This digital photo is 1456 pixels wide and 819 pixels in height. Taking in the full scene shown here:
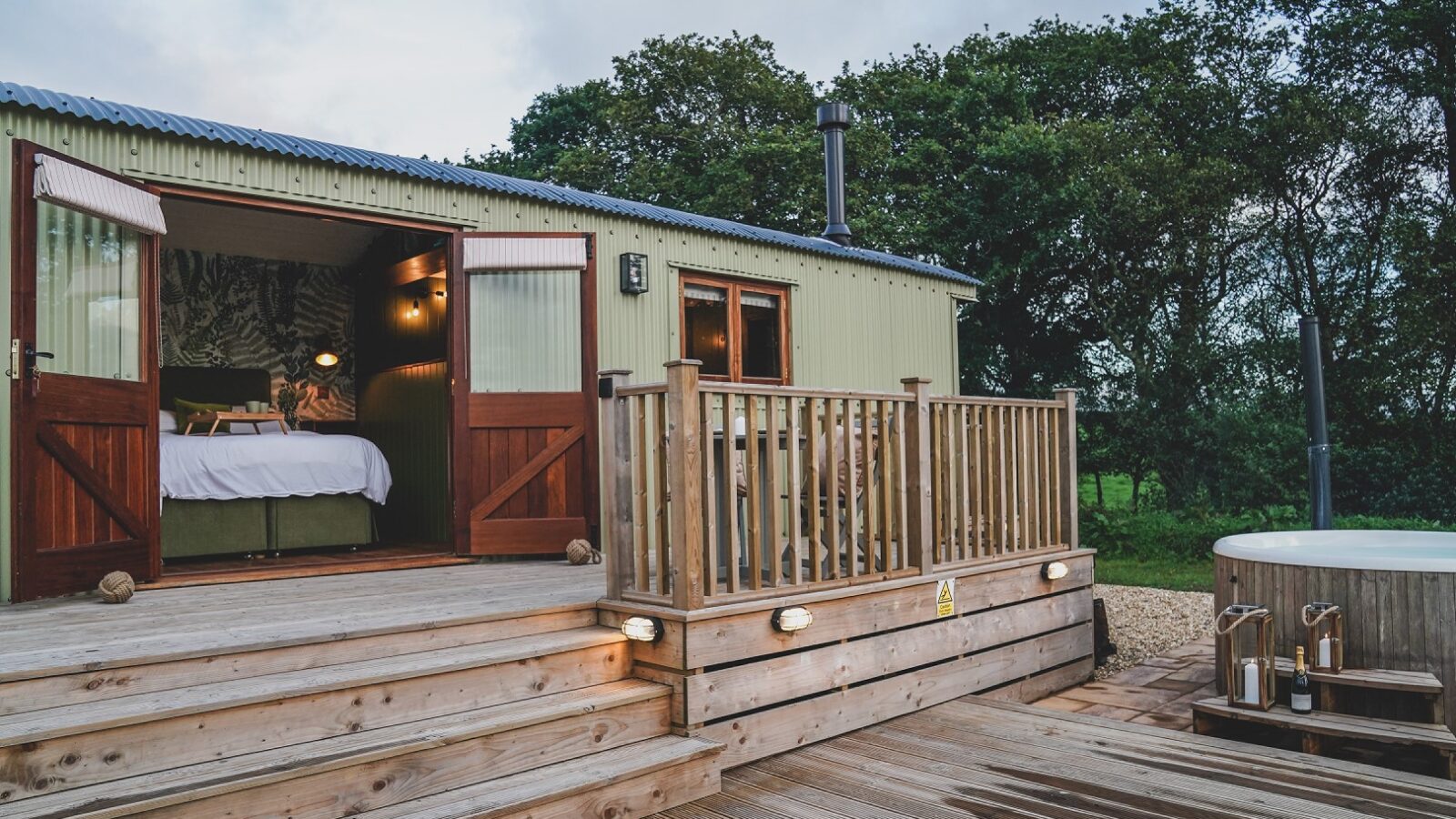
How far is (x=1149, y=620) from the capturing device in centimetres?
707

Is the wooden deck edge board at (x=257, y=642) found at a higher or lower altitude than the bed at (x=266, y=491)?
lower

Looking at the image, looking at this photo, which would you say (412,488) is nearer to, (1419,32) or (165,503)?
(165,503)

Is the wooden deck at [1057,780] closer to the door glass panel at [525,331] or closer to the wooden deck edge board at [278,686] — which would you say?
the wooden deck edge board at [278,686]

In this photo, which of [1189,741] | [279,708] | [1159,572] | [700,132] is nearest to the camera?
[279,708]

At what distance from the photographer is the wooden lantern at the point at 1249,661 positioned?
13.5 ft

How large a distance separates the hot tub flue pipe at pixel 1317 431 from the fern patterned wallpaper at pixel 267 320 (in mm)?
7419

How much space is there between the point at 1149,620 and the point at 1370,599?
282 centimetres

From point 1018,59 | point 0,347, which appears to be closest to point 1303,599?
point 0,347

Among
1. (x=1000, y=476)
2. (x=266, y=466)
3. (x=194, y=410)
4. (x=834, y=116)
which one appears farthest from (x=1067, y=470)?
(x=194, y=410)

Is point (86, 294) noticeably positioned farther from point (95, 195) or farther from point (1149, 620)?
point (1149, 620)

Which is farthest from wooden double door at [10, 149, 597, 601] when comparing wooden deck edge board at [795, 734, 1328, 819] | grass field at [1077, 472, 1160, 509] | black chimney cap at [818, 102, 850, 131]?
grass field at [1077, 472, 1160, 509]

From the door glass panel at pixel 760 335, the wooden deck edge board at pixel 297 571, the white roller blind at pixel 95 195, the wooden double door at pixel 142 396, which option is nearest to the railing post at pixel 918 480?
the wooden double door at pixel 142 396

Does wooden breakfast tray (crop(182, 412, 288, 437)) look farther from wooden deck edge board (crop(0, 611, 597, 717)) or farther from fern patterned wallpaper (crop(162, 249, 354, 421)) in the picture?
wooden deck edge board (crop(0, 611, 597, 717))

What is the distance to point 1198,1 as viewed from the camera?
15078 millimetres
